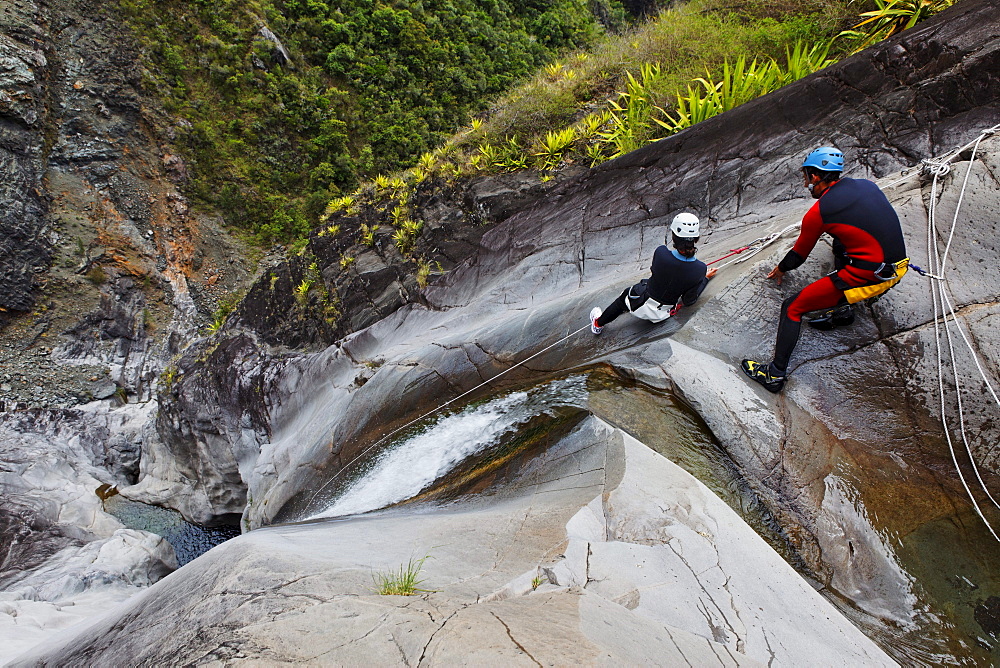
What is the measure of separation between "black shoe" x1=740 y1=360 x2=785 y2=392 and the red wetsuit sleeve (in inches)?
37.7

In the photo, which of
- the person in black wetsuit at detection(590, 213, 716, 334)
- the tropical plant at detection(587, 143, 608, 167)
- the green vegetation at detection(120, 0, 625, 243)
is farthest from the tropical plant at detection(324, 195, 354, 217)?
the person in black wetsuit at detection(590, 213, 716, 334)

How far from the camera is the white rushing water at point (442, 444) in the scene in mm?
4852

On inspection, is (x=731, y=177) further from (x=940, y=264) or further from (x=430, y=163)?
(x=430, y=163)

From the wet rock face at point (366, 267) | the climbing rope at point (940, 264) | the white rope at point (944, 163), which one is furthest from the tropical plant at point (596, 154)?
the white rope at point (944, 163)

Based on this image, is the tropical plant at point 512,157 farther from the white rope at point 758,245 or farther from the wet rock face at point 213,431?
the wet rock face at point 213,431

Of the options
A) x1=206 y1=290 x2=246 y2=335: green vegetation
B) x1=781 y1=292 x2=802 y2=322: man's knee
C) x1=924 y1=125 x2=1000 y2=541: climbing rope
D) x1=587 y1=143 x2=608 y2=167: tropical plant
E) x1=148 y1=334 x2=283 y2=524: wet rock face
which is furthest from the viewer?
x1=206 y1=290 x2=246 y2=335: green vegetation

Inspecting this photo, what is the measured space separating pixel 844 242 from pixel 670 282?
1347 millimetres

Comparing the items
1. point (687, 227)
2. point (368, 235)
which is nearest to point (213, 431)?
point (368, 235)

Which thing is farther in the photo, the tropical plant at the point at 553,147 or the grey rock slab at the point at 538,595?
the tropical plant at the point at 553,147

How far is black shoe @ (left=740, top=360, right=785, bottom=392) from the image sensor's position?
3916 mm

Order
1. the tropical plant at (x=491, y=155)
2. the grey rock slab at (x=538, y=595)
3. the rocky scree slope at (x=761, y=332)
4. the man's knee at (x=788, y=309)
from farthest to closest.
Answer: the tropical plant at (x=491, y=155) → the man's knee at (x=788, y=309) → the rocky scree slope at (x=761, y=332) → the grey rock slab at (x=538, y=595)

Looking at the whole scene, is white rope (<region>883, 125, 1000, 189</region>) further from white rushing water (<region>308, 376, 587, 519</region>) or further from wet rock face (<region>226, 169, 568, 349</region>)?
wet rock face (<region>226, 169, 568, 349</region>)

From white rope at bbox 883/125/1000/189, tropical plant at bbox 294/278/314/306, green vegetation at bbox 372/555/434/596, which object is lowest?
white rope at bbox 883/125/1000/189

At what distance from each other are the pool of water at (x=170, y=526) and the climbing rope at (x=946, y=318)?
1176 cm
